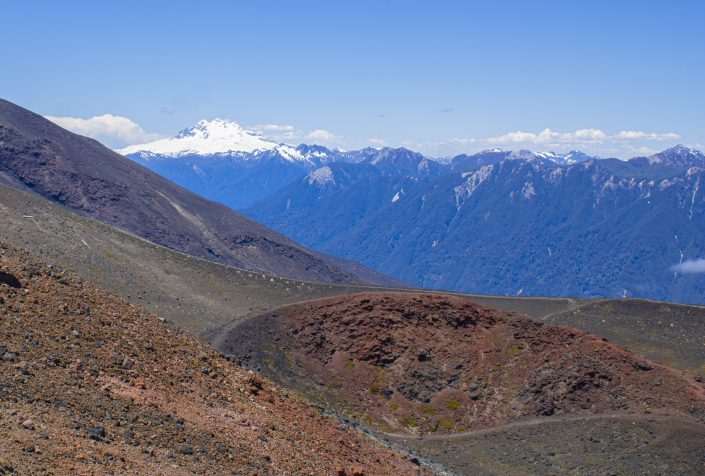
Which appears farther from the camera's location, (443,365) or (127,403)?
(443,365)

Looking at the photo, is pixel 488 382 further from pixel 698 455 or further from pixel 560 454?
pixel 698 455

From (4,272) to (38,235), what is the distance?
50024 mm

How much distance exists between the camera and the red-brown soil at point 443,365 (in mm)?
53469

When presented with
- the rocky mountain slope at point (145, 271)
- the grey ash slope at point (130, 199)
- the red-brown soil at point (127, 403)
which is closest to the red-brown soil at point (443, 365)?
the rocky mountain slope at point (145, 271)

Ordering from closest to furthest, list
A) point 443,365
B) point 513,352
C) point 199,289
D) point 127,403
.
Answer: point 127,403, point 443,365, point 513,352, point 199,289

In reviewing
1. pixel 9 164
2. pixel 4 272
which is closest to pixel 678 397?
pixel 4 272

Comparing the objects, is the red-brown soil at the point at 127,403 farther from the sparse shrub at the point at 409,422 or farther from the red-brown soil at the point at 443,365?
the red-brown soil at the point at 443,365

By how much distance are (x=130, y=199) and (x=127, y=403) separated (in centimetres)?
13000

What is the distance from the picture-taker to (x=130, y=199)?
479 ft

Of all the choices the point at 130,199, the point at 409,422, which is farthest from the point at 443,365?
the point at 130,199

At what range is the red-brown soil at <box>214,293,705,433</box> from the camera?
175ft

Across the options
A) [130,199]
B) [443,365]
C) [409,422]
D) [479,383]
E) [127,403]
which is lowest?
[409,422]

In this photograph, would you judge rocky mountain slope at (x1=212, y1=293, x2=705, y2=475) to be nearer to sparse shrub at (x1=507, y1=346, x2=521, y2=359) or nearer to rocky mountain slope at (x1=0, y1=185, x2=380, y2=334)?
sparse shrub at (x1=507, y1=346, x2=521, y2=359)

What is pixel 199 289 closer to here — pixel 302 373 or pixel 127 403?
pixel 302 373
